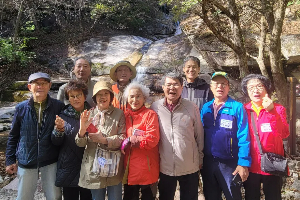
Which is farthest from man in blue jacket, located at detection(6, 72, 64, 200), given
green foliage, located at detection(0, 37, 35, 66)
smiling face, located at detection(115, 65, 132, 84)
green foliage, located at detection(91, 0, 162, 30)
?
green foliage, located at detection(91, 0, 162, 30)

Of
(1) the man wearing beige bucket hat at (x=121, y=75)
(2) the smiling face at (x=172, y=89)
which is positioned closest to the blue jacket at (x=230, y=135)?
(2) the smiling face at (x=172, y=89)

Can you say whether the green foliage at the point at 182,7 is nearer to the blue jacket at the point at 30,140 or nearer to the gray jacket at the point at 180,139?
the gray jacket at the point at 180,139

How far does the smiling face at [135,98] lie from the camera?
2.46 m

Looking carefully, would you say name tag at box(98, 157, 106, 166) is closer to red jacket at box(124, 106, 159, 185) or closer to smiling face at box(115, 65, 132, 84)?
red jacket at box(124, 106, 159, 185)

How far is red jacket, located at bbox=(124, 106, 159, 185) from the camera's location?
232 cm

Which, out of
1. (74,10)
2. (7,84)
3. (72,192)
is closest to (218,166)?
(72,192)

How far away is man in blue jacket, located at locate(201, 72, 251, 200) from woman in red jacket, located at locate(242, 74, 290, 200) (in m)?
0.13

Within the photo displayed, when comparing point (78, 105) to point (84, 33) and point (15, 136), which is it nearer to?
point (15, 136)

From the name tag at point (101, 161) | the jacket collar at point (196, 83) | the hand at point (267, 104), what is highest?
the jacket collar at point (196, 83)

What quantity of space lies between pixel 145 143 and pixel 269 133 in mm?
1333

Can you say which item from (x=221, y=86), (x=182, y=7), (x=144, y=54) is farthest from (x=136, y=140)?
(x=144, y=54)

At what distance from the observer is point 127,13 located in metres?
14.9

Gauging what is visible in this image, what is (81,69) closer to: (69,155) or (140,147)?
(69,155)

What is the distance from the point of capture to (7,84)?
32.1 feet
